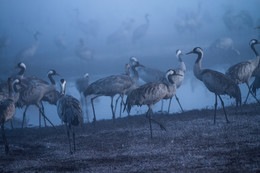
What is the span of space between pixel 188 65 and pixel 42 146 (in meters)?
30.2

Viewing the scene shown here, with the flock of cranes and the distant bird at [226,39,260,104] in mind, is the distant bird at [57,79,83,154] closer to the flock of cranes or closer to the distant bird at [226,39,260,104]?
the flock of cranes

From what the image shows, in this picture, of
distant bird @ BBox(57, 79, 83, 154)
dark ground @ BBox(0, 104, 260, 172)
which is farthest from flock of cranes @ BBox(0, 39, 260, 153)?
dark ground @ BBox(0, 104, 260, 172)

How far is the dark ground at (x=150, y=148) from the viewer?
221 inches

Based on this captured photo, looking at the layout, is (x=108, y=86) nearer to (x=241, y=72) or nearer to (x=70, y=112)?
(x=70, y=112)

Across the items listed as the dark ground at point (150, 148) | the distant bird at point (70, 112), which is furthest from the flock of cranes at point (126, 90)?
the dark ground at point (150, 148)

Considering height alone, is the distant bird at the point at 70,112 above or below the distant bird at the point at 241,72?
below

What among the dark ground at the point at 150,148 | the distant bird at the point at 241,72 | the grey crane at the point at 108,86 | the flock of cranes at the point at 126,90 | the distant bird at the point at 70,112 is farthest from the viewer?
the grey crane at the point at 108,86

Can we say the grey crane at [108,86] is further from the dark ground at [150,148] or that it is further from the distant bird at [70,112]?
the distant bird at [70,112]

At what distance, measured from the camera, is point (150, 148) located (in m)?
7.18

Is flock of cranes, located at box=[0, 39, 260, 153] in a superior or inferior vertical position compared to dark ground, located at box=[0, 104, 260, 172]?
superior

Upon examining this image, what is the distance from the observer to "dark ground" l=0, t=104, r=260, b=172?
5617 mm

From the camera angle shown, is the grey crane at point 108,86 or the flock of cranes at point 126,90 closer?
the flock of cranes at point 126,90

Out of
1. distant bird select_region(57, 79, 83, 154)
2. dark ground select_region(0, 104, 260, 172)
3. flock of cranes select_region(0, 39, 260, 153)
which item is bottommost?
dark ground select_region(0, 104, 260, 172)

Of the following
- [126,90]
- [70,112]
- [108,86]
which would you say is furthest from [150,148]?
[126,90]
